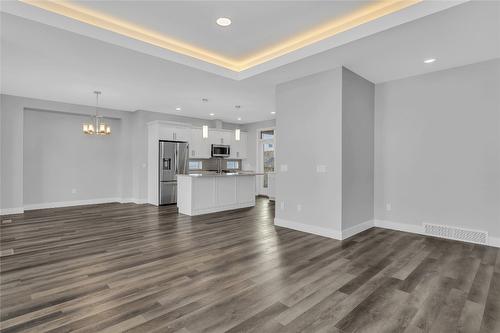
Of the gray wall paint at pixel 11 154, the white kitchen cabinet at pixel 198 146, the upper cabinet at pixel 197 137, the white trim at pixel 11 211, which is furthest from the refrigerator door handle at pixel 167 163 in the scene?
the white trim at pixel 11 211

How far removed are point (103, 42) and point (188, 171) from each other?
5.35 metres

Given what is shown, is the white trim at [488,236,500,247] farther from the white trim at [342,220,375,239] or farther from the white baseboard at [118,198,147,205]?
the white baseboard at [118,198,147,205]

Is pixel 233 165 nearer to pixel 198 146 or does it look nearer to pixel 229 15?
pixel 198 146

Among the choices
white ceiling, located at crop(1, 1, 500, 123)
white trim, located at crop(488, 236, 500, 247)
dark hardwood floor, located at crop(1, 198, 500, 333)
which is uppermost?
white ceiling, located at crop(1, 1, 500, 123)

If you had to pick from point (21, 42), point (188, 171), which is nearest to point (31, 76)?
point (21, 42)

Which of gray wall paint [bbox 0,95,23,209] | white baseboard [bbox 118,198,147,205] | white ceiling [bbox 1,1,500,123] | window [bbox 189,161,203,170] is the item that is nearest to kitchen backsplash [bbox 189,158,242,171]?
window [bbox 189,161,203,170]

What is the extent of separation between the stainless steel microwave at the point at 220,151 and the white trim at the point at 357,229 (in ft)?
17.9

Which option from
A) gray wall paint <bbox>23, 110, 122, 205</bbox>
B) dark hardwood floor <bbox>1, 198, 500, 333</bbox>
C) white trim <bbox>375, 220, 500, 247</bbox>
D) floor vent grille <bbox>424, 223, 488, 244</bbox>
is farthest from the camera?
gray wall paint <bbox>23, 110, 122, 205</bbox>

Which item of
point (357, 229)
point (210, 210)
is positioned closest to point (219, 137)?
point (210, 210)

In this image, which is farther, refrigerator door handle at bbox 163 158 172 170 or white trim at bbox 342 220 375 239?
refrigerator door handle at bbox 163 158 172 170

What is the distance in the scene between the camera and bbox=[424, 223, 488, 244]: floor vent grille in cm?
381

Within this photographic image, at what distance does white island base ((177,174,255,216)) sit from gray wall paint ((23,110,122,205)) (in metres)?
3.05

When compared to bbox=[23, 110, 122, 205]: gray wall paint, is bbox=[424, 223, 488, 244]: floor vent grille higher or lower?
lower

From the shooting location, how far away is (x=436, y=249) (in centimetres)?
359
